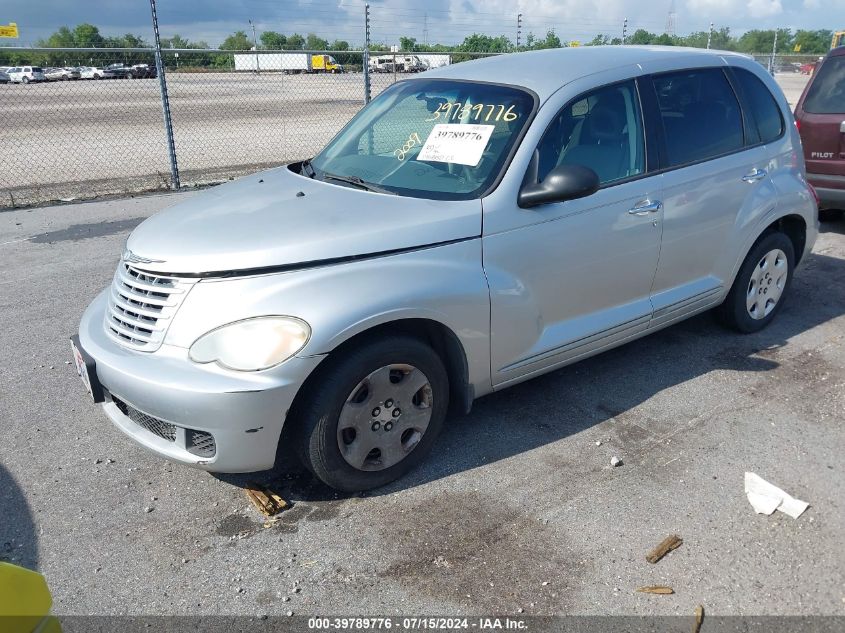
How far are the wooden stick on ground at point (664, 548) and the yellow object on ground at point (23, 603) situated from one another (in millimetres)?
2210

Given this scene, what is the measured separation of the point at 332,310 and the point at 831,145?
6.36 metres

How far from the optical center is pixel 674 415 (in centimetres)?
400

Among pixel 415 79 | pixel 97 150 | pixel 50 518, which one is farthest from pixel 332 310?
pixel 97 150

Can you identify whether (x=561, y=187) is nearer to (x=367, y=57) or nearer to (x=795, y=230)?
(x=795, y=230)

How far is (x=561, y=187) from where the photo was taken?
339cm

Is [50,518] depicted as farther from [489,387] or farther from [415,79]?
[415,79]

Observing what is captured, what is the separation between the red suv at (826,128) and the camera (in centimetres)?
712

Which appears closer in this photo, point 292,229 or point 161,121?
point 292,229

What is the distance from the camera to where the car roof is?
12.6 feet

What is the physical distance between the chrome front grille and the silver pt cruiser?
0.04ft

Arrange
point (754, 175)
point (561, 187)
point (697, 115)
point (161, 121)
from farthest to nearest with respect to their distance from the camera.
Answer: point (161, 121) → point (754, 175) → point (697, 115) → point (561, 187)

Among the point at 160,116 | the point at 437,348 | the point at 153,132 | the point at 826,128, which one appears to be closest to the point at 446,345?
the point at 437,348

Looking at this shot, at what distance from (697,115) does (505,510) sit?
2.70 metres

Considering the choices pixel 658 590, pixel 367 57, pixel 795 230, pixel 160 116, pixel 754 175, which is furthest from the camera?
pixel 160 116
